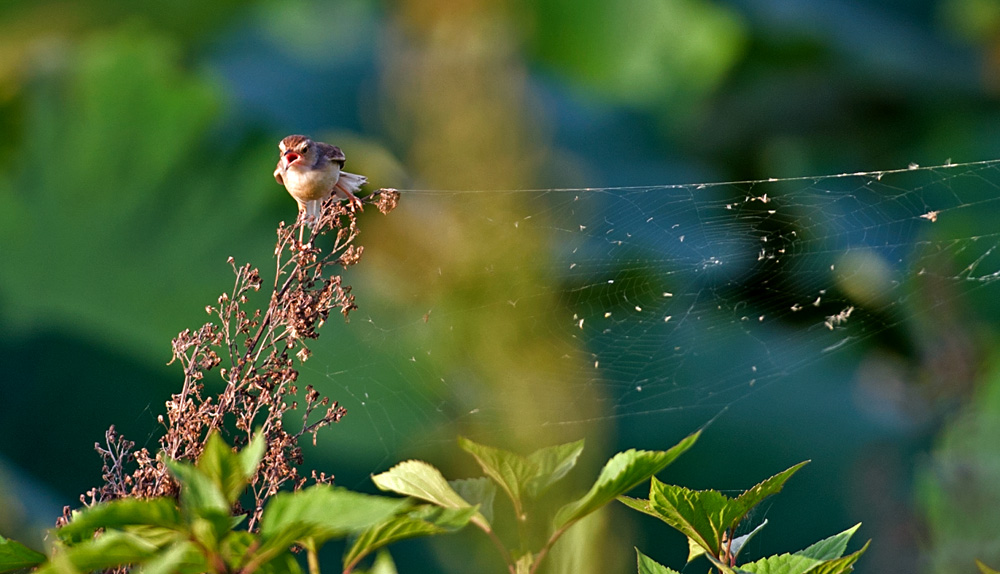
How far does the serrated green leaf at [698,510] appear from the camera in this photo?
1.04 feet

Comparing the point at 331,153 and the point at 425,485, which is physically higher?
the point at 331,153

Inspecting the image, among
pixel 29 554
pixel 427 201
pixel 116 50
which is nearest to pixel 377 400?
pixel 427 201

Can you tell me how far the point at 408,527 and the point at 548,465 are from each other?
2.9 inches

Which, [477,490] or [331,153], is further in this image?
[331,153]

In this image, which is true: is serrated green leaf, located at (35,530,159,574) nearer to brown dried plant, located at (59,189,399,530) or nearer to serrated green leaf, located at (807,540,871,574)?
brown dried plant, located at (59,189,399,530)

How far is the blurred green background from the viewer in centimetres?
127

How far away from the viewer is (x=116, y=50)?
6.32 ft

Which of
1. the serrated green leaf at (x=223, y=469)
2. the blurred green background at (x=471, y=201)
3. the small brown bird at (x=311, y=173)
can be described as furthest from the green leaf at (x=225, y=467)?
the blurred green background at (x=471, y=201)

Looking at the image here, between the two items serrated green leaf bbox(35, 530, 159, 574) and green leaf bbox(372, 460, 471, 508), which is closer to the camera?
serrated green leaf bbox(35, 530, 159, 574)

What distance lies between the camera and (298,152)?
570 mm

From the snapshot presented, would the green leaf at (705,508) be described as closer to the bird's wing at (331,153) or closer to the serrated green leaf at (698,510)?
the serrated green leaf at (698,510)

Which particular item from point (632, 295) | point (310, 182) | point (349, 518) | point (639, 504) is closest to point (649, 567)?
point (639, 504)

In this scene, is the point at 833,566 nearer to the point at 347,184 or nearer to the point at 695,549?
the point at 695,549

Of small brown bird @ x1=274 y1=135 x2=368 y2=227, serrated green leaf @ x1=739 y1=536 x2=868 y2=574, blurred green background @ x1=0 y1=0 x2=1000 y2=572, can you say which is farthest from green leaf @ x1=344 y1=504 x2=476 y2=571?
blurred green background @ x1=0 y1=0 x2=1000 y2=572
